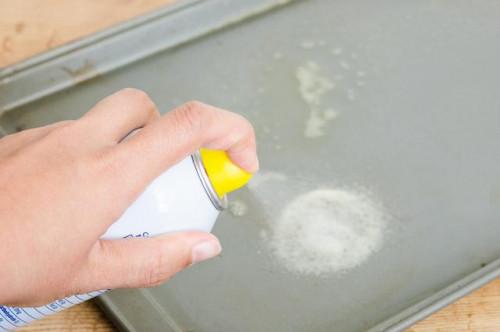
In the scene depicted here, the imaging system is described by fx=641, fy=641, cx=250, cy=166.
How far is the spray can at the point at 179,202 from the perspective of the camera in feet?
1.38

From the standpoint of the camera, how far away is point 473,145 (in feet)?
2.20

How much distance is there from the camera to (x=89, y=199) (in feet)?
1.25

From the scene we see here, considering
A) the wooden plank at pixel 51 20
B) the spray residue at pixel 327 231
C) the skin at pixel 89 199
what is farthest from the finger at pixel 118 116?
the wooden plank at pixel 51 20

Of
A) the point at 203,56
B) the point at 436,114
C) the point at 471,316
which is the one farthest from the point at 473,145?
the point at 203,56

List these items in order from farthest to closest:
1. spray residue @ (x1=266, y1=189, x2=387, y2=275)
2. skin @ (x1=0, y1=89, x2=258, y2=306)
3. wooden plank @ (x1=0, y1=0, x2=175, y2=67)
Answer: wooden plank @ (x1=0, y1=0, x2=175, y2=67) < spray residue @ (x1=266, y1=189, x2=387, y2=275) < skin @ (x1=0, y1=89, x2=258, y2=306)

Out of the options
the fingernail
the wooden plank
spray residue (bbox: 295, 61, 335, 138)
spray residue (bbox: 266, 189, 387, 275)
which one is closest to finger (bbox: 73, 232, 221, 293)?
the fingernail

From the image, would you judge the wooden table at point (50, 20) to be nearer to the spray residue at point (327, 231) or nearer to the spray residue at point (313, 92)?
the spray residue at point (313, 92)

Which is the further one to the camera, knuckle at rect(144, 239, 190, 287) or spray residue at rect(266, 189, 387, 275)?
spray residue at rect(266, 189, 387, 275)

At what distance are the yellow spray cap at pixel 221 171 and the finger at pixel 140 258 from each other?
4 centimetres

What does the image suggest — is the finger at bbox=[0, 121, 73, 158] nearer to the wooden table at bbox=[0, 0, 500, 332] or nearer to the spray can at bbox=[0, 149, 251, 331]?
the spray can at bbox=[0, 149, 251, 331]

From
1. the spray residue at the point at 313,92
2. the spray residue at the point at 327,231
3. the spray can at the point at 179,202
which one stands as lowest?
the spray residue at the point at 327,231

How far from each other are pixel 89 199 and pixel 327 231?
0.94 feet

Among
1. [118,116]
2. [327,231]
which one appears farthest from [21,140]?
[327,231]

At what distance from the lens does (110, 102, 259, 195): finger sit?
0.39 metres
